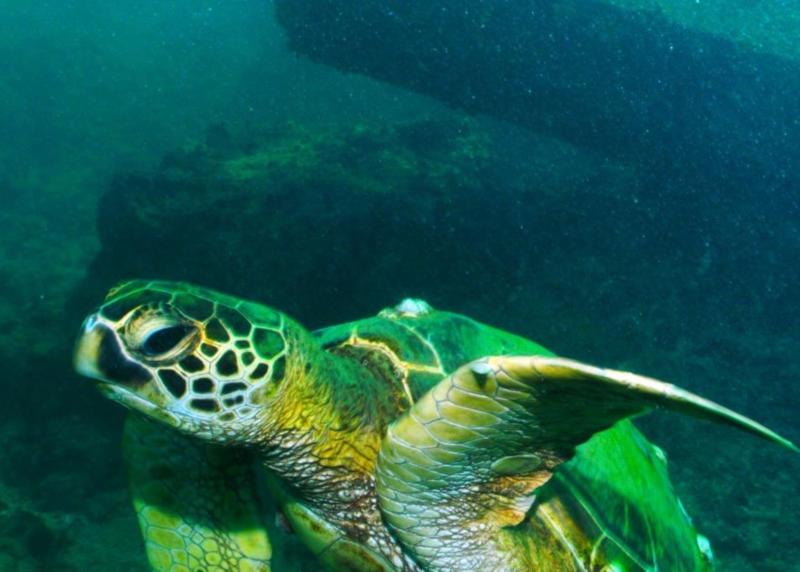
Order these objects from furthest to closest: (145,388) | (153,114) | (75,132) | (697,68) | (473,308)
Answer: (153,114) → (75,132) → (697,68) → (473,308) → (145,388)

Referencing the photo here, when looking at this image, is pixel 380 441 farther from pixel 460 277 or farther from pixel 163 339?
pixel 460 277

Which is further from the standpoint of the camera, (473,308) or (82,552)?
(473,308)

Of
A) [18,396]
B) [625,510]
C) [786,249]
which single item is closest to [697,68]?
[786,249]

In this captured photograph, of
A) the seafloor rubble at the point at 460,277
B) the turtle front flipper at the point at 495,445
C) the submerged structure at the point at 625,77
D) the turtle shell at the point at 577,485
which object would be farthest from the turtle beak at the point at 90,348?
the submerged structure at the point at 625,77

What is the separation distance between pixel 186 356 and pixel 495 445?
2.29 ft

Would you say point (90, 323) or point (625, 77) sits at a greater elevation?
point (625, 77)

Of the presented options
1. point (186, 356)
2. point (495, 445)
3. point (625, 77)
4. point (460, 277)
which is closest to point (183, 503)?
point (186, 356)

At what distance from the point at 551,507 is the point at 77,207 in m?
11.9

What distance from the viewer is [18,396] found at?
17.1 feet

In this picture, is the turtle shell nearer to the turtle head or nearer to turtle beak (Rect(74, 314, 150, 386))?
the turtle head

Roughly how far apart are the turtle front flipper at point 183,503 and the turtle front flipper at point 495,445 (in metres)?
0.66

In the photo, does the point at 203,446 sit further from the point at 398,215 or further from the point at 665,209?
the point at 665,209

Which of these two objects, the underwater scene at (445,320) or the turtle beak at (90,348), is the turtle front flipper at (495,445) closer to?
the underwater scene at (445,320)

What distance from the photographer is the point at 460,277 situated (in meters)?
5.65
